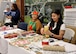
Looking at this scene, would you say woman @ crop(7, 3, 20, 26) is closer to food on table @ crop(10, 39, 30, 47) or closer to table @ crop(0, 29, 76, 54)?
table @ crop(0, 29, 76, 54)

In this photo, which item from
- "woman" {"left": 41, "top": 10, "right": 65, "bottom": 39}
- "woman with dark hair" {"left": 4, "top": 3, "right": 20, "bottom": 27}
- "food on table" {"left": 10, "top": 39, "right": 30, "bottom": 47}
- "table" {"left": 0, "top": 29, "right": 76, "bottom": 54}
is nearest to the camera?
"table" {"left": 0, "top": 29, "right": 76, "bottom": 54}

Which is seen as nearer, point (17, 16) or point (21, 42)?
point (21, 42)

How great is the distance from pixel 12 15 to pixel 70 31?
2.53m

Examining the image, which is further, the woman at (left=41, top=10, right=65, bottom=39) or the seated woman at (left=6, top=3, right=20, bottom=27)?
the seated woman at (left=6, top=3, right=20, bottom=27)

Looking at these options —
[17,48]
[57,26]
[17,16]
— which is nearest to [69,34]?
[57,26]

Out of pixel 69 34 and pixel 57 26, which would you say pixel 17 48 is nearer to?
pixel 57 26

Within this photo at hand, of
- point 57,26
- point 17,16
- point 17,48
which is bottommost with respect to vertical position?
point 17,16

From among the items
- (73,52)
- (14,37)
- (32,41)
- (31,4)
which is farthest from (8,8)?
(73,52)

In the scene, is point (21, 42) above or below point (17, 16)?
above

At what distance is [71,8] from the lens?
3619 mm

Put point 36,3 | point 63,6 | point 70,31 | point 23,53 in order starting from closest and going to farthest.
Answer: point 23,53
point 70,31
point 63,6
point 36,3

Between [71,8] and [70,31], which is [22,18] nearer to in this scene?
[71,8]

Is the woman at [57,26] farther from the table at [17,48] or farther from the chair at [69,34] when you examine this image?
the table at [17,48]

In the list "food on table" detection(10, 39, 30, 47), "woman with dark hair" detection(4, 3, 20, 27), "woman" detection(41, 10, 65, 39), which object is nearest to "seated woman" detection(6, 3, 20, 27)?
"woman with dark hair" detection(4, 3, 20, 27)
